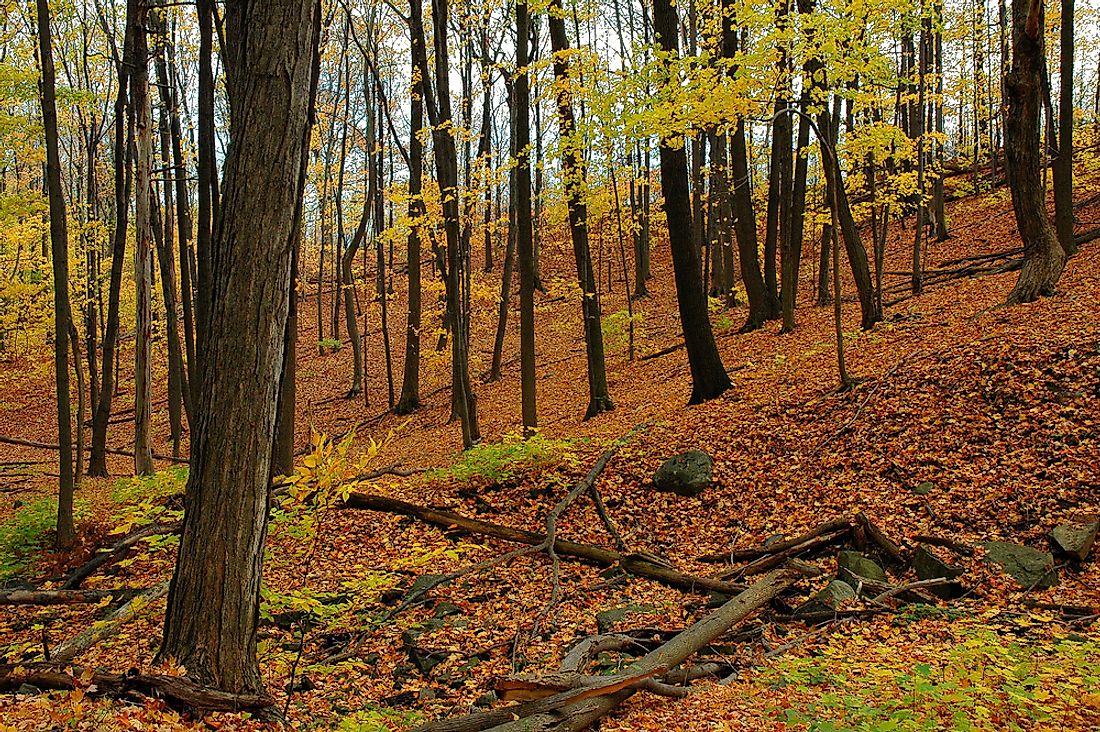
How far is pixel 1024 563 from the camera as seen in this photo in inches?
227

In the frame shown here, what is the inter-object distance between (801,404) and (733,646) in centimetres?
545

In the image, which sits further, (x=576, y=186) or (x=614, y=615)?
(x=576, y=186)

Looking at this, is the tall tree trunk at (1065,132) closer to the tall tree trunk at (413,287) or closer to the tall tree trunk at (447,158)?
the tall tree trunk at (447,158)

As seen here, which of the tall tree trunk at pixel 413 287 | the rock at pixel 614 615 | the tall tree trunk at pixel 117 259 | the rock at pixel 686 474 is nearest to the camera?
the rock at pixel 614 615

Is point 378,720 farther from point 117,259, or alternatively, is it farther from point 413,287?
point 413,287

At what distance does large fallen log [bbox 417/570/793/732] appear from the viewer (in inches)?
152

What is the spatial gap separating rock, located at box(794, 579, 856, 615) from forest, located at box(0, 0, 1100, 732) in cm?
3

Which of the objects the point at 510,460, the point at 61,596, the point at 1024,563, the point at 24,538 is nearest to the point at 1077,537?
the point at 1024,563

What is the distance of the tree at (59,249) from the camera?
24.8ft

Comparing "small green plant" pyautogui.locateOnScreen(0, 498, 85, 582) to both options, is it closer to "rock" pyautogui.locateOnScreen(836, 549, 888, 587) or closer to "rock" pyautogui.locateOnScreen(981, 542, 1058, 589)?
"rock" pyautogui.locateOnScreen(836, 549, 888, 587)

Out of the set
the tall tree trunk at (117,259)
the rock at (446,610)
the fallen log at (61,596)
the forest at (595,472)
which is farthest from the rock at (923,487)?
the tall tree trunk at (117,259)

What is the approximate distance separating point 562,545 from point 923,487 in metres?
3.88

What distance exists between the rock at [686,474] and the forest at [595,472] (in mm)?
45

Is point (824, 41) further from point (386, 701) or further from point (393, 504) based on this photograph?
point (386, 701)
